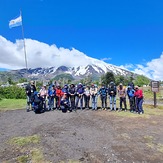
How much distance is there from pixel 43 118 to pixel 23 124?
4.74ft

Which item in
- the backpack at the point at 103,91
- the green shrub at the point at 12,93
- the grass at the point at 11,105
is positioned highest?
the backpack at the point at 103,91

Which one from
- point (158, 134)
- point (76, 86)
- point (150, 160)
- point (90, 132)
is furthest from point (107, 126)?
point (76, 86)

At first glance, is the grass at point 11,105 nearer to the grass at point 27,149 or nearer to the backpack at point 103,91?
the backpack at point 103,91

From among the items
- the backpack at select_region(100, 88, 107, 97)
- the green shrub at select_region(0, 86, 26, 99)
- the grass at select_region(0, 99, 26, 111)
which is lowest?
the grass at select_region(0, 99, 26, 111)

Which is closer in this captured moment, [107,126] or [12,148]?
[12,148]

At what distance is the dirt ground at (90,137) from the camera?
23.4 feet

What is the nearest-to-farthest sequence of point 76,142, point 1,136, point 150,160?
point 150,160 < point 76,142 < point 1,136

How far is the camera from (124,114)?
1406cm

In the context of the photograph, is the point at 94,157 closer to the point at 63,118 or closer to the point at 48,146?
the point at 48,146

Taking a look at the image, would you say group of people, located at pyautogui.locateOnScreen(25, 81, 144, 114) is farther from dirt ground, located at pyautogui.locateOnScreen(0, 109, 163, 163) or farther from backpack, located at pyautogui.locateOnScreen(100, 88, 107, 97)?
dirt ground, located at pyautogui.locateOnScreen(0, 109, 163, 163)

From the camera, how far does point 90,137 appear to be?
916 centimetres

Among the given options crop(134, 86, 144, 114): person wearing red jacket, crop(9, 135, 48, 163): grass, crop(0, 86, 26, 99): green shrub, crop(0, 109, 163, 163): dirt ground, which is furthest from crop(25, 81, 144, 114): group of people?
crop(0, 86, 26, 99): green shrub

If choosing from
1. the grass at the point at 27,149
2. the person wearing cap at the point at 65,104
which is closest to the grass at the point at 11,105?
the person wearing cap at the point at 65,104

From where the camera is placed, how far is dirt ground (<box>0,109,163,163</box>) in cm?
712
